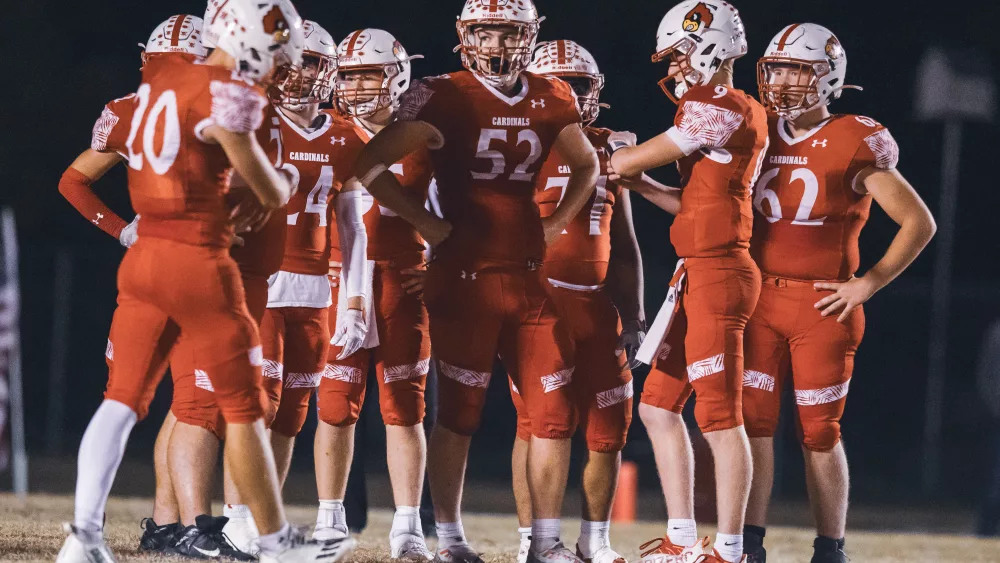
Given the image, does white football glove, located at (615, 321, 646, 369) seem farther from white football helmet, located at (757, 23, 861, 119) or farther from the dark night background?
the dark night background

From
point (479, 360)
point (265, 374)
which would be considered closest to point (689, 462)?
point (479, 360)

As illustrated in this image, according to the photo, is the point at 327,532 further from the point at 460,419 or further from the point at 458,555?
the point at 460,419

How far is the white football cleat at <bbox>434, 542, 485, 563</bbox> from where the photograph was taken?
5.25 metres

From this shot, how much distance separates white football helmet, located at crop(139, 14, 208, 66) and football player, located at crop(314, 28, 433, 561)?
657 millimetres

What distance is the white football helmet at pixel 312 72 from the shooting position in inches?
219

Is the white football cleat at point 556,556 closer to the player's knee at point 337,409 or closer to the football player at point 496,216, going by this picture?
the football player at point 496,216

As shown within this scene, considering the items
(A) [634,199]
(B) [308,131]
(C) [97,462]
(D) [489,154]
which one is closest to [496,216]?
(D) [489,154]

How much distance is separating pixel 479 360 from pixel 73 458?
32.2ft

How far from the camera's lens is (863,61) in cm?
2036

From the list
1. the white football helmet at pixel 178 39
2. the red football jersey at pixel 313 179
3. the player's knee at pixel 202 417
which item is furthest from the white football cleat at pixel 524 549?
the white football helmet at pixel 178 39

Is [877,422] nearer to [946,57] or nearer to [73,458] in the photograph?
[946,57]

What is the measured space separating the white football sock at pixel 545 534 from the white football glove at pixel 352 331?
43.0 inches

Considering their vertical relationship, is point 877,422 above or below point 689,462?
below

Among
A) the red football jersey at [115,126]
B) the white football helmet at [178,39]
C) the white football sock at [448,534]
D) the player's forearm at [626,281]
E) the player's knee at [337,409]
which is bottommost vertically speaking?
the white football sock at [448,534]
